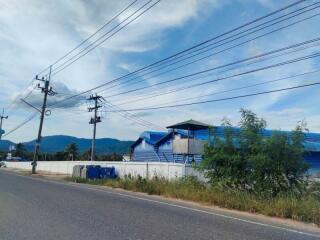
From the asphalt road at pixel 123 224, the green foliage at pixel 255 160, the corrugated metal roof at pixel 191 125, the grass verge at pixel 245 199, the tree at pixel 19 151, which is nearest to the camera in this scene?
the asphalt road at pixel 123 224

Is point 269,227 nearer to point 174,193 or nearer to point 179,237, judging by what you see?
point 179,237

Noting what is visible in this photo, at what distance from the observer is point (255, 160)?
16.9 metres

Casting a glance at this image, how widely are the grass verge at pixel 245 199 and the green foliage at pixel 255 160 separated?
658 mm

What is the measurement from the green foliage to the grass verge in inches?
25.9

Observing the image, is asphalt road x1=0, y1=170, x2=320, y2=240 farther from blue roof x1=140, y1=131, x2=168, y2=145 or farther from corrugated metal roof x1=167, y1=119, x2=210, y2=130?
blue roof x1=140, y1=131, x2=168, y2=145

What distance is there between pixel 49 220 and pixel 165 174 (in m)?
16.8

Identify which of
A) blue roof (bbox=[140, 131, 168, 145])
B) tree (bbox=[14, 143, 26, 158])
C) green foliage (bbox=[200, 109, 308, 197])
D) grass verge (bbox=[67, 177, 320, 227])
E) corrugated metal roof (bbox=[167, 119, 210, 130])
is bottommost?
grass verge (bbox=[67, 177, 320, 227])

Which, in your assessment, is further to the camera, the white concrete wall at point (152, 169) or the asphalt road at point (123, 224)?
the white concrete wall at point (152, 169)

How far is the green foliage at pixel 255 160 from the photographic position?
54.3 feet

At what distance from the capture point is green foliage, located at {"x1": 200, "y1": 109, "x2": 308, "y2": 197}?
16547 millimetres

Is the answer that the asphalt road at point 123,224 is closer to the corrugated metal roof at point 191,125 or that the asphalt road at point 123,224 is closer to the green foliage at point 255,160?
the green foliage at point 255,160

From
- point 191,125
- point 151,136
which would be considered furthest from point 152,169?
point 151,136

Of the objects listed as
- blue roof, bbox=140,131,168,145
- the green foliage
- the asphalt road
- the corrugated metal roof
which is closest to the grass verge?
the green foliage

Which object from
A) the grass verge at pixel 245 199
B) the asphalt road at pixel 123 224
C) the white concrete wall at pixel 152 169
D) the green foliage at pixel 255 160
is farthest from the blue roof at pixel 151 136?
the asphalt road at pixel 123 224
